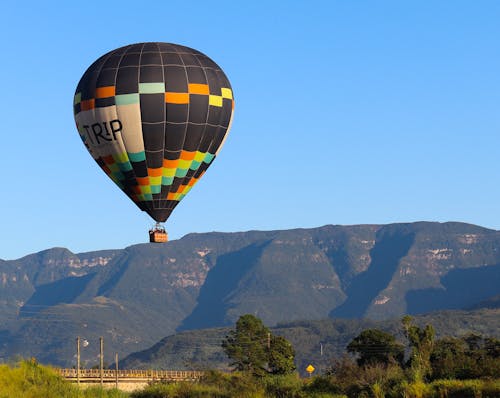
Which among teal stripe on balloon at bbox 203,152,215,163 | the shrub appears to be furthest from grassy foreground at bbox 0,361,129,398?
teal stripe on balloon at bbox 203,152,215,163

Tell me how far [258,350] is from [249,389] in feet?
346

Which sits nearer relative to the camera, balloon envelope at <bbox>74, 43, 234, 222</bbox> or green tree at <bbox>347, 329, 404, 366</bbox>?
balloon envelope at <bbox>74, 43, 234, 222</bbox>

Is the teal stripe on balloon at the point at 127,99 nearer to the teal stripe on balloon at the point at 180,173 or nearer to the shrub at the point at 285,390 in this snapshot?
the teal stripe on balloon at the point at 180,173

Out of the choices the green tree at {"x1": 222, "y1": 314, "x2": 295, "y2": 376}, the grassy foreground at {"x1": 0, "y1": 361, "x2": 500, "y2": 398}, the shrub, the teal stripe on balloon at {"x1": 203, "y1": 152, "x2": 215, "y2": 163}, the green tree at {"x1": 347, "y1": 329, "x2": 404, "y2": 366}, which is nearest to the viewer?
the grassy foreground at {"x1": 0, "y1": 361, "x2": 500, "y2": 398}

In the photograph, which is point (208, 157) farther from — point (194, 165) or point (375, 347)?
point (375, 347)

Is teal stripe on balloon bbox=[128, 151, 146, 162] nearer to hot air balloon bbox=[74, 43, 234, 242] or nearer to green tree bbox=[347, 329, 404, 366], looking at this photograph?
hot air balloon bbox=[74, 43, 234, 242]

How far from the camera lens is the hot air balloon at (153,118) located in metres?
81.8

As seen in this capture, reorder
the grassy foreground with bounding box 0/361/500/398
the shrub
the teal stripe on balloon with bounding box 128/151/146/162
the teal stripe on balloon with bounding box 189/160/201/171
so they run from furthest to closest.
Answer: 1. the teal stripe on balloon with bounding box 189/160/201/171
2. the teal stripe on balloon with bounding box 128/151/146/162
3. the shrub
4. the grassy foreground with bounding box 0/361/500/398

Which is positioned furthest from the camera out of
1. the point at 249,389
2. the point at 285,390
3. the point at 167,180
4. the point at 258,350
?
the point at 258,350

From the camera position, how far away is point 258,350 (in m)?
180

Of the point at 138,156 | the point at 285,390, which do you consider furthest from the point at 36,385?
the point at 138,156

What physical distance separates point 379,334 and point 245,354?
2145 cm

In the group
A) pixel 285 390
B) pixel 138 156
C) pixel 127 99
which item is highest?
pixel 127 99

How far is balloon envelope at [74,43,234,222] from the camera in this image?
3221 inches
